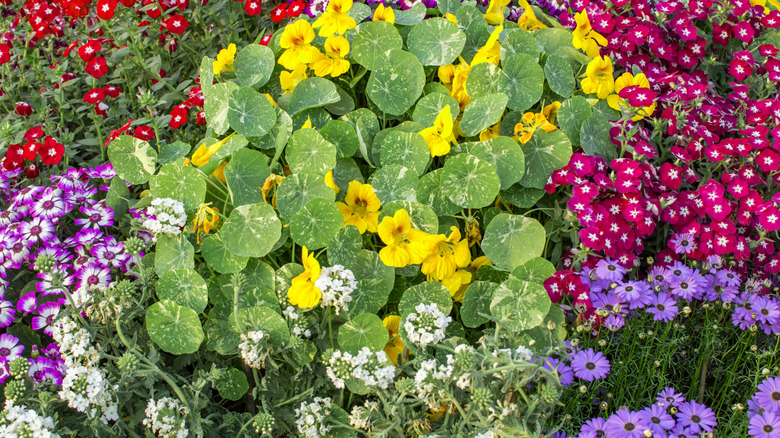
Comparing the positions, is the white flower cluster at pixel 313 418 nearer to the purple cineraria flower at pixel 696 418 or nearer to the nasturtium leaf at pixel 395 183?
the nasturtium leaf at pixel 395 183

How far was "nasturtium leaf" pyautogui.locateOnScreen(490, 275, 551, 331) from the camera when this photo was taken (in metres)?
2.00

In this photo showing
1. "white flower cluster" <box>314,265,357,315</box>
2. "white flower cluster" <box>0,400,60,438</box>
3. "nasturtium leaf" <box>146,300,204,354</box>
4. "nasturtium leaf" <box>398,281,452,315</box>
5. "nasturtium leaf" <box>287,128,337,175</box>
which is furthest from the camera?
"nasturtium leaf" <box>287,128,337,175</box>

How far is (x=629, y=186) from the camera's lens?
215 cm

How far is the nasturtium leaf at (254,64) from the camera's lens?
2609 millimetres

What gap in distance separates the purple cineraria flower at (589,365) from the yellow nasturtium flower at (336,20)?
1493mm

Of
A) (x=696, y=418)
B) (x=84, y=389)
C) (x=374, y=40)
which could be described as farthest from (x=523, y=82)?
(x=84, y=389)

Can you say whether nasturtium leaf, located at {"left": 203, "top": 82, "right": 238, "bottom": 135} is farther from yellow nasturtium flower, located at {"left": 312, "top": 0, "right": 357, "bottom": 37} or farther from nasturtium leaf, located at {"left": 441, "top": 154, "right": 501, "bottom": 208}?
nasturtium leaf, located at {"left": 441, "top": 154, "right": 501, "bottom": 208}

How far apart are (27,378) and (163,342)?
0.43m

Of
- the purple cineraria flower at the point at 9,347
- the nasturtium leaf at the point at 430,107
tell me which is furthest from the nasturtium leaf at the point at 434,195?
the purple cineraria flower at the point at 9,347

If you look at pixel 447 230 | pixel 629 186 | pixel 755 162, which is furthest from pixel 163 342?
pixel 755 162

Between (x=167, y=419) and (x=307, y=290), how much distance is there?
526 mm

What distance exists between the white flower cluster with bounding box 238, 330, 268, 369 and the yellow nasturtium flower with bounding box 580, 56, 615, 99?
5.28ft

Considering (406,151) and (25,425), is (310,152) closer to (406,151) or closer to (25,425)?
(406,151)

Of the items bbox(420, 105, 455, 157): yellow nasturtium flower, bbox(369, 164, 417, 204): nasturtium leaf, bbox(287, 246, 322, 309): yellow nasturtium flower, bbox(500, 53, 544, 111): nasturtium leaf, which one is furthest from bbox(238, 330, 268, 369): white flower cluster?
bbox(500, 53, 544, 111): nasturtium leaf
